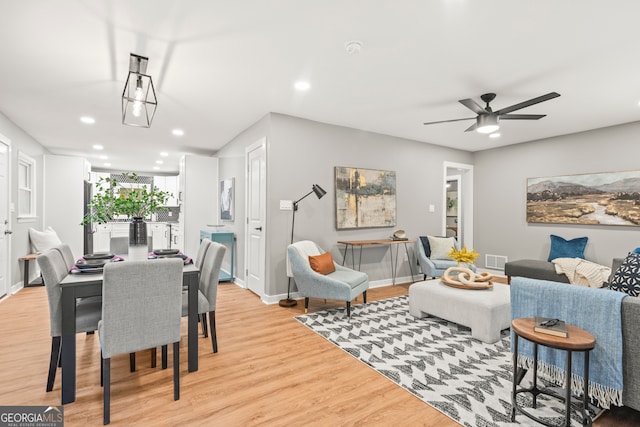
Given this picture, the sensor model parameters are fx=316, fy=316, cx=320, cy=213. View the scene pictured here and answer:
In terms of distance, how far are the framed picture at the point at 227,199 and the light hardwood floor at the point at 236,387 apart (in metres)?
2.76

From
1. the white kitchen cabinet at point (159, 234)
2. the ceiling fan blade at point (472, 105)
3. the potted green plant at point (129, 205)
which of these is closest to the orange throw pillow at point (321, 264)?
the potted green plant at point (129, 205)

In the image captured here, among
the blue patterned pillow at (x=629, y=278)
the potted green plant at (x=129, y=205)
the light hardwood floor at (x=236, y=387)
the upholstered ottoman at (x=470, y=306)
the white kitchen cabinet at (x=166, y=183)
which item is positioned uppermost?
the white kitchen cabinet at (x=166, y=183)

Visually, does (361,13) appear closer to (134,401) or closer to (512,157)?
(134,401)

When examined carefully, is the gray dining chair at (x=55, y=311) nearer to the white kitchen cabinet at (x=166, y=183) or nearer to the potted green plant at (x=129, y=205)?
the potted green plant at (x=129, y=205)

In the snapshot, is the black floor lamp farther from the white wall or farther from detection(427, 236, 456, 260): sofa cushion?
the white wall

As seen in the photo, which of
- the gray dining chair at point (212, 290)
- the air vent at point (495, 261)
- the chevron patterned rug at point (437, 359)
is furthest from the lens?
the air vent at point (495, 261)

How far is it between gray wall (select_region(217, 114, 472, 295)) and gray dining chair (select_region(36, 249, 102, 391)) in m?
2.13

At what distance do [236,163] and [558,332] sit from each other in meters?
4.87

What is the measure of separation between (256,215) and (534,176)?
4765 mm

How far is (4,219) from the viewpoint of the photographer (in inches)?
166

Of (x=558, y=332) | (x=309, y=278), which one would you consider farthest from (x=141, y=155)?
(x=558, y=332)

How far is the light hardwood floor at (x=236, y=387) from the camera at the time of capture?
1.85m

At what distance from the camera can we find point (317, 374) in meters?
→ 2.35

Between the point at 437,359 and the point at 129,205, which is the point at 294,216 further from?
the point at 437,359
